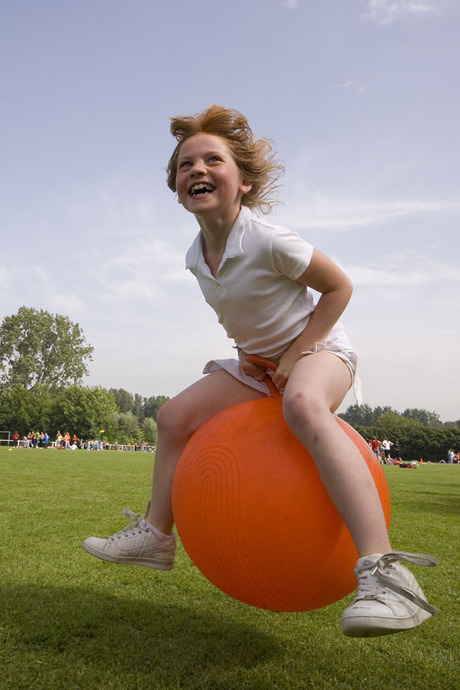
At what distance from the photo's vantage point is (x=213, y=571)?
280 cm

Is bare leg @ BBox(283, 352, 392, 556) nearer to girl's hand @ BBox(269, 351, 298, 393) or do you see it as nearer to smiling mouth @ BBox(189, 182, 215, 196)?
girl's hand @ BBox(269, 351, 298, 393)

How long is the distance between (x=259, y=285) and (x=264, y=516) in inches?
46.5

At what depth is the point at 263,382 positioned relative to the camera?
10.7ft

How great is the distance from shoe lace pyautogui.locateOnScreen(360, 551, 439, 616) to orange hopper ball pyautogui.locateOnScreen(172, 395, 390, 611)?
0.98 ft

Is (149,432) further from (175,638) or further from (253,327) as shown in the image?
(253,327)

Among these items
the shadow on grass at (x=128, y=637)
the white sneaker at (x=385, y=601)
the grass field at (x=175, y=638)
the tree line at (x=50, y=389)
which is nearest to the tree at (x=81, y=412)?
the tree line at (x=50, y=389)

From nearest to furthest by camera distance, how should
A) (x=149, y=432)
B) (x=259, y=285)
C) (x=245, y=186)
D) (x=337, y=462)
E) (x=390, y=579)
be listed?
(x=390, y=579), (x=337, y=462), (x=259, y=285), (x=245, y=186), (x=149, y=432)

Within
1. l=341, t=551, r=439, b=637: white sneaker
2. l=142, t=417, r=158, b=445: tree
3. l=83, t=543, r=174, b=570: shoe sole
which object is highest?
l=341, t=551, r=439, b=637: white sneaker

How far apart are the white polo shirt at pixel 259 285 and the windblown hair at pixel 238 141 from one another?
10.1 inches

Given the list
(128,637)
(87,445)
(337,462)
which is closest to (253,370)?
(337,462)

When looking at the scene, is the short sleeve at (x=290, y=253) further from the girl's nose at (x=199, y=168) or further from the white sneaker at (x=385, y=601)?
the white sneaker at (x=385, y=601)

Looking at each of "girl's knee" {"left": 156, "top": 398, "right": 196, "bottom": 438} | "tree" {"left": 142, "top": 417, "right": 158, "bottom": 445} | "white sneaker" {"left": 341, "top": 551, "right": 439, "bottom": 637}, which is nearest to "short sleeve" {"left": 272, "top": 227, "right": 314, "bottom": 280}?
"girl's knee" {"left": 156, "top": 398, "right": 196, "bottom": 438}

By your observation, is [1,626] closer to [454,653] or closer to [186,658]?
[186,658]

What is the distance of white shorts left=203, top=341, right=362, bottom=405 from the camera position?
3055 millimetres
